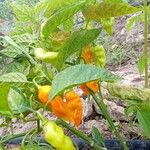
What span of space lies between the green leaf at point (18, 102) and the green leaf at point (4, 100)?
0.10 ft

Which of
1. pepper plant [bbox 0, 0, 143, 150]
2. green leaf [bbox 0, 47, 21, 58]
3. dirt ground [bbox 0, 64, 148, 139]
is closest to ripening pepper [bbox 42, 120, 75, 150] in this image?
pepper plant [bbox 0, 0, 143, 150]

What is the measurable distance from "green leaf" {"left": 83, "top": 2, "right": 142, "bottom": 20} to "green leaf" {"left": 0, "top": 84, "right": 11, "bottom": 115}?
0.22 metres

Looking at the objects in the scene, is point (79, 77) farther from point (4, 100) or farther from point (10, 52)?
point (10, 52)

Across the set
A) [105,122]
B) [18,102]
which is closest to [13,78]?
[18,102]

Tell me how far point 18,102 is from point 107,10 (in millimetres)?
234

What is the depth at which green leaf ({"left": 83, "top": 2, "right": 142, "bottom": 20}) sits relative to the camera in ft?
2.39

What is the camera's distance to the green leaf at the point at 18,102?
739 millimetres

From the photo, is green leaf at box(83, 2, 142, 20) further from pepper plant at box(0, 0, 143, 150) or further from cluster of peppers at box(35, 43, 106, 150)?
cluster of peppers at box(35, 43, 106, 150)

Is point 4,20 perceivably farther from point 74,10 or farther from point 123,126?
point 74,10

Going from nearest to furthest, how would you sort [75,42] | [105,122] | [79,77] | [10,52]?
1. [79,77]
2. [75,42]
3. [10,52]
4. [105,122]

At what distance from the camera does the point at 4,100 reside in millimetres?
687

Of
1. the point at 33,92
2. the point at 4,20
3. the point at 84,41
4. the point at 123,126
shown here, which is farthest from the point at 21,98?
the point at 4,20

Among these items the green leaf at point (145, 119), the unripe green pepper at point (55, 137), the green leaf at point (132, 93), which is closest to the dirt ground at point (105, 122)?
the green leaf at point (145, 119)

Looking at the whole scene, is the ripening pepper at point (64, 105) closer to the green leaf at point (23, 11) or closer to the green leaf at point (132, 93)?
the green leaf at point (132, 93)
